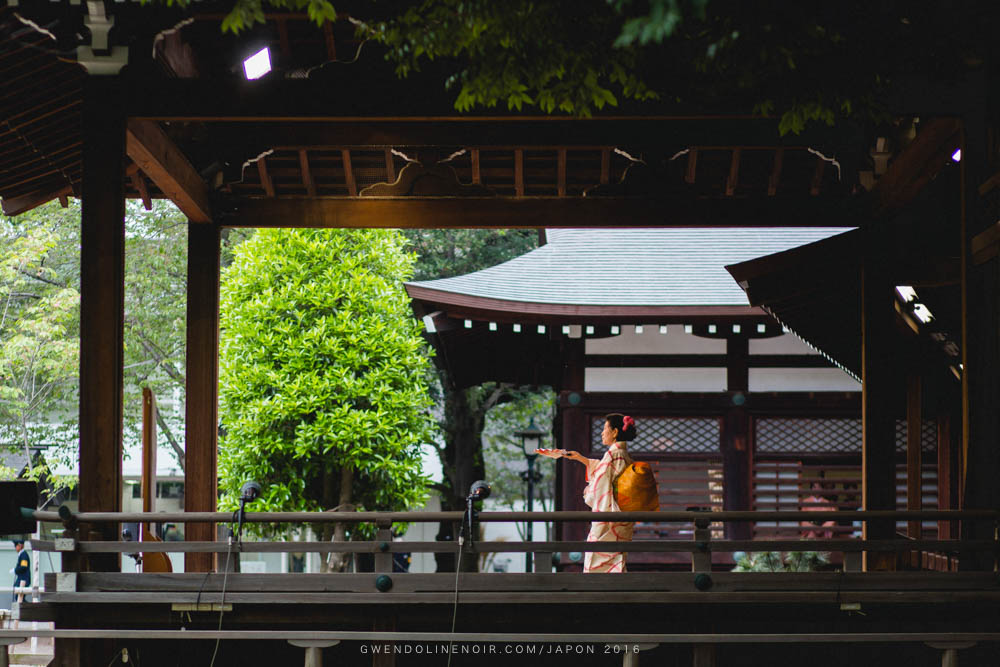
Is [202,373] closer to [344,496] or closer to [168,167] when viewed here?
[168,167]

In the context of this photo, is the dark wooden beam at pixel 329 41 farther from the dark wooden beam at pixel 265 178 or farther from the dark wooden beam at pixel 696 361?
the dark wooden beam at pixel 696 361

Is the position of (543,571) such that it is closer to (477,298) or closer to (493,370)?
(477,298)

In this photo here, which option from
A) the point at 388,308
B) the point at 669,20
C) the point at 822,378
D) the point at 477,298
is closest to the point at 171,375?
the point at 388,308

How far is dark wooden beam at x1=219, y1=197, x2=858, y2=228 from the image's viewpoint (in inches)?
408

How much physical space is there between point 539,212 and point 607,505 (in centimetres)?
338

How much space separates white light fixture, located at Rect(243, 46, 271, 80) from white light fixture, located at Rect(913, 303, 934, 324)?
6090 millimetres

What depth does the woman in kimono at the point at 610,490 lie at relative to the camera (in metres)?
8.34

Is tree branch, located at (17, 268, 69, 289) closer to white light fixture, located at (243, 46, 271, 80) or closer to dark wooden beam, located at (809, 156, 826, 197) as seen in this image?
white light fixture, located at (243, 46, 271, 80)

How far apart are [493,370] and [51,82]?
8989mm

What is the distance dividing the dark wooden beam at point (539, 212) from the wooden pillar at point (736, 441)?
3.10 m

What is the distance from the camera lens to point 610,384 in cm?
1330

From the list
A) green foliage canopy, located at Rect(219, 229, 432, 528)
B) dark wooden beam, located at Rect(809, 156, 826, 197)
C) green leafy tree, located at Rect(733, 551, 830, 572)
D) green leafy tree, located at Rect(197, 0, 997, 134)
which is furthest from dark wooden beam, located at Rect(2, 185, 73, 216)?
green leafy tree, located at Rect(733, 551, 830, 572)

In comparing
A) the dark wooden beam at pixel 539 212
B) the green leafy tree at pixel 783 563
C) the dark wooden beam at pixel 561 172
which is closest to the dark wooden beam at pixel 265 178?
the dark wooden beam at pixel 539 212

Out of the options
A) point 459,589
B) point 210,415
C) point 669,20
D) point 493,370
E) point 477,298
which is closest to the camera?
point 669,20
